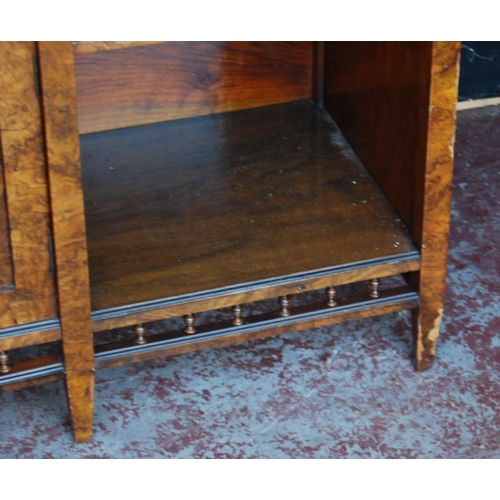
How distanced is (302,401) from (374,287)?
306 millimetres

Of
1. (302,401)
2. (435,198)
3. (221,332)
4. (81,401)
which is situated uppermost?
(435,198)

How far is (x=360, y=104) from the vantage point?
1974mm

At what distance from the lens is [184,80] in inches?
89.2

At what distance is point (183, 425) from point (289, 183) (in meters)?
0.60

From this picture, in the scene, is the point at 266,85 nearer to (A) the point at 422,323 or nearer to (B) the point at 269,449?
(A) the point at 422,323

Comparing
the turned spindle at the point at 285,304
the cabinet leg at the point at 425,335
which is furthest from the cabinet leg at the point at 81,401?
the cabinet leg at the point at 425,335

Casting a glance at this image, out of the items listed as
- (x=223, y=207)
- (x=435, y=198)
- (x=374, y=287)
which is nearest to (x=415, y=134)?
(x=435, y=198)

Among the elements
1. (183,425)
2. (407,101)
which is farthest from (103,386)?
(407,101)

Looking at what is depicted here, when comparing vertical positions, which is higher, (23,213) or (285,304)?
(23,213)

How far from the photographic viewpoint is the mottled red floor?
1.76m

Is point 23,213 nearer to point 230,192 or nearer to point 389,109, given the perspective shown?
point 230,192

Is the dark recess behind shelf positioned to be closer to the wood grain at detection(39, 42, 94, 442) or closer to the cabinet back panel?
the cabinet back panel

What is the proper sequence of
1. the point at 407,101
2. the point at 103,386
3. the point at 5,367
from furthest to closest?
1. the point at 103,386
2. the point at 407,101
3. the point at 5,367

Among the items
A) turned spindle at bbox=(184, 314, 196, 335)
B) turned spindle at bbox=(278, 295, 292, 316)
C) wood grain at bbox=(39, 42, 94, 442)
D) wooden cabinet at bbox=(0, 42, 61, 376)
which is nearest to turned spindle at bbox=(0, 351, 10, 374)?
wooden cabinet at bbox=(0, 42, 61, 376)
